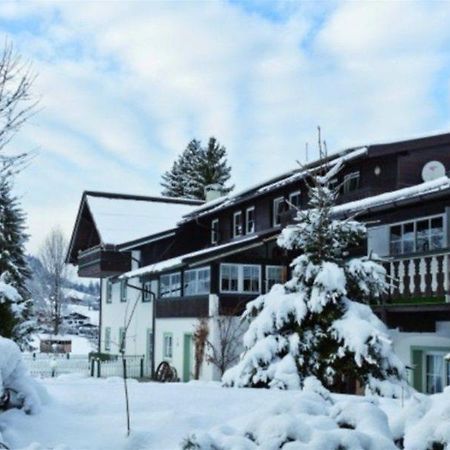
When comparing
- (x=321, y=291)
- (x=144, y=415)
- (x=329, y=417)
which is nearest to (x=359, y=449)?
(x=329, y=417)

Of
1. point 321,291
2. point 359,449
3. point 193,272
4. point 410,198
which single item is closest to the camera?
point 359,449

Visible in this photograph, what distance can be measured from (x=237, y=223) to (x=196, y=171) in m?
32.1

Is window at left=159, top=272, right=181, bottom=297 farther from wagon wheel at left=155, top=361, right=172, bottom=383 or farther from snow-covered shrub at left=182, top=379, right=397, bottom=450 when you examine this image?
snow-covered shrub at left=182, top=379, right=397, bottom=450

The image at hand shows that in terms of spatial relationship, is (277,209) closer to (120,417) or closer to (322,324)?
(322,324)

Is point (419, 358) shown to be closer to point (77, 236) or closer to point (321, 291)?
point (321, 291)

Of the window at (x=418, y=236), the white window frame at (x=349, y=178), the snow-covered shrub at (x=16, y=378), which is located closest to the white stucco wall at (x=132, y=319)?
the white window frame at (x=349, y=178)

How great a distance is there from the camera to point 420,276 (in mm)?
15281

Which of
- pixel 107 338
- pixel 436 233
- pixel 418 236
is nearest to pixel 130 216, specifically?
pixel 107 338

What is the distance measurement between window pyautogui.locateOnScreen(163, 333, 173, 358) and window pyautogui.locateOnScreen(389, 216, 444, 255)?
13.2 m

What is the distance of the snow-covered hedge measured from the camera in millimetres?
4883

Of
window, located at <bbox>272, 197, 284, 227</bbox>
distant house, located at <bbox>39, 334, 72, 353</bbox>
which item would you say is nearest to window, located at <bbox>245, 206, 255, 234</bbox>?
window, located at <bbox>272, 197, 284, 227</bbox>

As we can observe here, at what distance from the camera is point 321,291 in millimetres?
13430

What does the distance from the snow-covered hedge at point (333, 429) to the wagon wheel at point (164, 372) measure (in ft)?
74.0

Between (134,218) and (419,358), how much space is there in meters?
21.6
